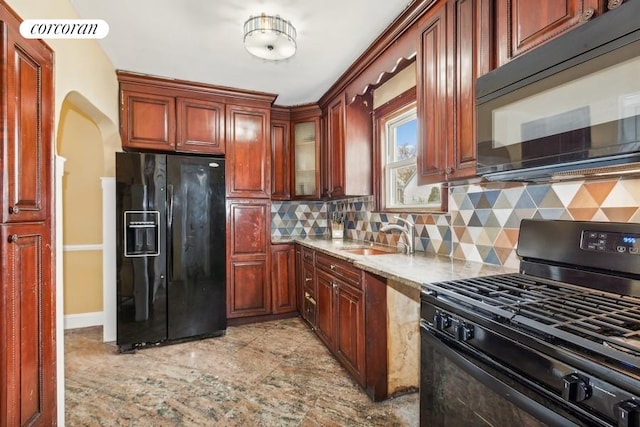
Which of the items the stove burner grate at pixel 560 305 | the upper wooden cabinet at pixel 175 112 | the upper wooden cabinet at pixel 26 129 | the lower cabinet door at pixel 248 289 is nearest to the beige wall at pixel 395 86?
the upper wooden cabinet at pixel 175 112

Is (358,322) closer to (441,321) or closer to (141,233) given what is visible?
(441,321)

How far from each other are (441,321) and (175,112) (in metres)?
3.06

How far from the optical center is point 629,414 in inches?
24.2

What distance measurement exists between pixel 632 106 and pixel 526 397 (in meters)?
0.82

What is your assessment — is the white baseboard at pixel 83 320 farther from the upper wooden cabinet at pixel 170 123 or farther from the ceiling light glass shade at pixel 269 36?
the ceiling light glass shade at pixel 269 36

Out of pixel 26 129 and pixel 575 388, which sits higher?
pixel 26 129

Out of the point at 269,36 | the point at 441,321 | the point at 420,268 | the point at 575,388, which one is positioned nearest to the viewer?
the point at 575,388

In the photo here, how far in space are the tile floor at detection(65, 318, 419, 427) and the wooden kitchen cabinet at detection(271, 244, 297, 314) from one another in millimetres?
570

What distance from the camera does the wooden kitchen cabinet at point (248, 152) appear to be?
3311mm

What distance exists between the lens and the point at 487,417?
0.96 meters

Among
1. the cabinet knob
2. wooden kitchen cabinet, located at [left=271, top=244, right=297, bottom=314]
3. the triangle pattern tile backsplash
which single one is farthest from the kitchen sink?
→ the cabinet knob

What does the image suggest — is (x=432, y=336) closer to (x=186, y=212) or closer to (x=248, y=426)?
(x=248, y=426)

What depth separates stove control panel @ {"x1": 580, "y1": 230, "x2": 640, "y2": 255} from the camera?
1.08m

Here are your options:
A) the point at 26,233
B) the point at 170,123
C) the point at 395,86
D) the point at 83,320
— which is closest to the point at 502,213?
the point at 395,86
